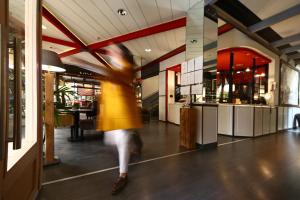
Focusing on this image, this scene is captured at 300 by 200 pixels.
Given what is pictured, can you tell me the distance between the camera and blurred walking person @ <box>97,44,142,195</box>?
2.23m

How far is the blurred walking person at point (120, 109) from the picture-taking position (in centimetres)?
223

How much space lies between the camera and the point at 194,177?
2615mm

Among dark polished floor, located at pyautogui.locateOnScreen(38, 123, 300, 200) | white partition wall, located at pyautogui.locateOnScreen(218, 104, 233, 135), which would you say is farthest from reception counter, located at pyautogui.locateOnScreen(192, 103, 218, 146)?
white partition wall, located at pyautogui.locateOnScreen(218, 104, 233, 135)

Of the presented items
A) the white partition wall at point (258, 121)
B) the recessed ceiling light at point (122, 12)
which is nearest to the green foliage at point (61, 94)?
the recessed ceiling light at point (122, 12)

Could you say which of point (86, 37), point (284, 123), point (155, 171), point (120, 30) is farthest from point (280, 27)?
point (86, 37)

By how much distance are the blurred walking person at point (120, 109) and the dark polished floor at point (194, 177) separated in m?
0.33

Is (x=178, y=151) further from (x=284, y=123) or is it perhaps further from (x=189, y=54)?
(x=284, y=123)

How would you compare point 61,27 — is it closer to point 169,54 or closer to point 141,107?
point 141,107

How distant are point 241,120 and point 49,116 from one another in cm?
523

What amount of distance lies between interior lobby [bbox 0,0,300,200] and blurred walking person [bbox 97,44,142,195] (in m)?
0.01

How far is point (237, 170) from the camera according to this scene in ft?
9.50

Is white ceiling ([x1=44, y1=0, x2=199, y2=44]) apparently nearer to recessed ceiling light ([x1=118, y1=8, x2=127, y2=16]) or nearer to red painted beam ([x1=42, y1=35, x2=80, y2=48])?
recessed ceiling light ([x1=118, y1=8, x2=127, y2=16])

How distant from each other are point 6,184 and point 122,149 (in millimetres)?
1326

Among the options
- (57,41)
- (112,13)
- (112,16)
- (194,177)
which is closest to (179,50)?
(112,16)
